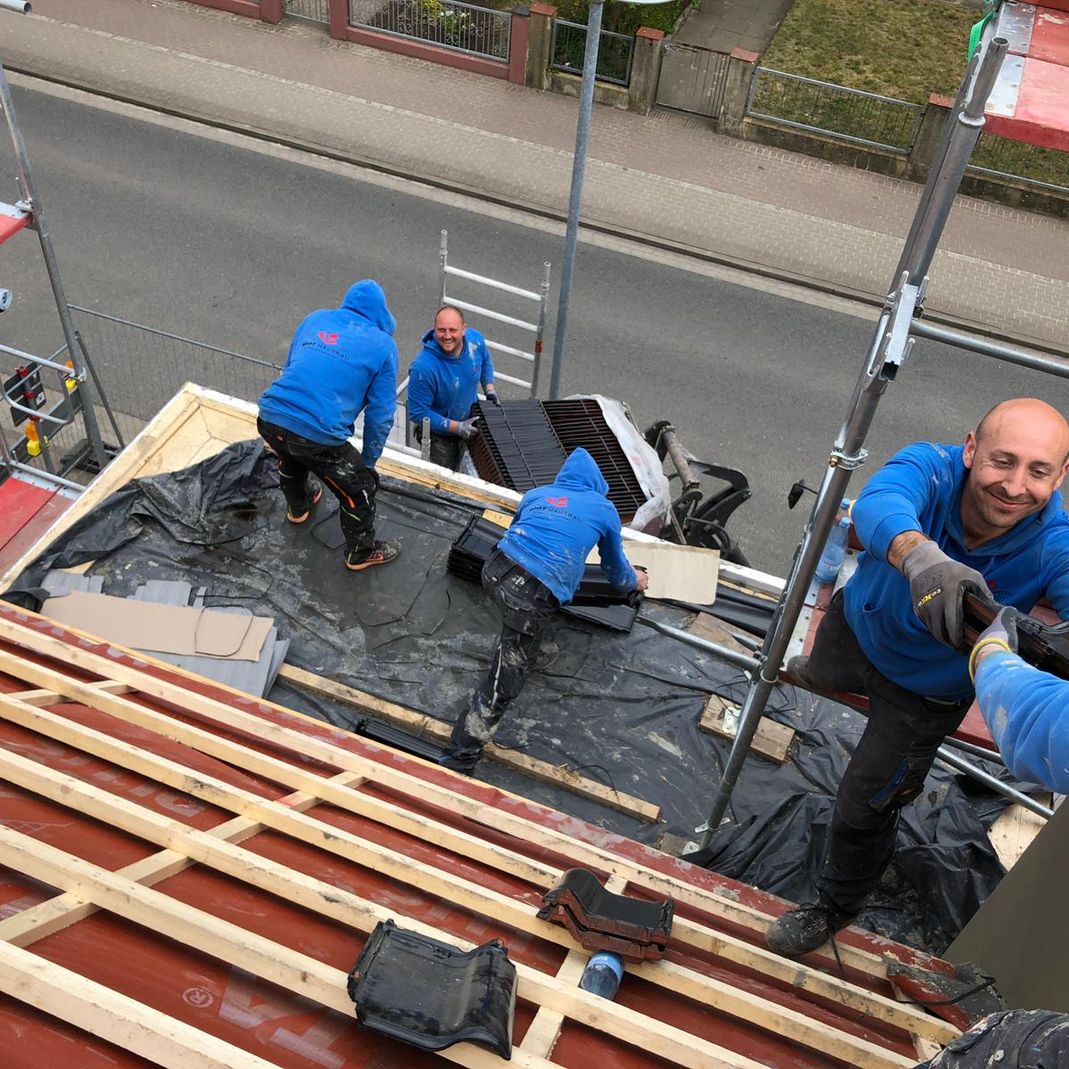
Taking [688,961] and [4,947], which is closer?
[4,947]

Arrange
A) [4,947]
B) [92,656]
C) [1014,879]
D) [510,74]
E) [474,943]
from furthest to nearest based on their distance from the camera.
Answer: [510,74] → [92,656] → [1014,879] → [474,943] → [4,947]

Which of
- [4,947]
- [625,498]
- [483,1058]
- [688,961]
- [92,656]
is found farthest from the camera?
[625,498]

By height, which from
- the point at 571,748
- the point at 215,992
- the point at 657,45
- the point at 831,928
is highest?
the point at 657,45

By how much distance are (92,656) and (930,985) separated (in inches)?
167

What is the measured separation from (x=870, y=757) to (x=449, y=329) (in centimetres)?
505

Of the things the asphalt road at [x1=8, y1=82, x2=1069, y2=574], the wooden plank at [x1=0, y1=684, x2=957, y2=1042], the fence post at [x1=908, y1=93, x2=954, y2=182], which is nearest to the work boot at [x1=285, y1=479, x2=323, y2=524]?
the wooden plank at [x1=0, y1=684, x2=957, y2=1042]

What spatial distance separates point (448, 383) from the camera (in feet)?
27.4

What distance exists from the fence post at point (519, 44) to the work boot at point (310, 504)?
424 inches

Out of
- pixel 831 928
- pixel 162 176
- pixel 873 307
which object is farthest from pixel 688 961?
pixel 162 176

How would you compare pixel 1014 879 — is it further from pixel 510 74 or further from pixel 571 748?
pixel 510 74

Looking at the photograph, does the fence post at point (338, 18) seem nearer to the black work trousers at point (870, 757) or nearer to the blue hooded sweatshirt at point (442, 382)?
the blue hooded sweatshirt at point (442, 382)

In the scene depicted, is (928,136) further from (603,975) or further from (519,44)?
(603,975)

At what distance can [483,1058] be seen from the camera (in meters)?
2.86

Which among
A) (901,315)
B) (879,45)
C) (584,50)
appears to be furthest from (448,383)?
(879,45)
